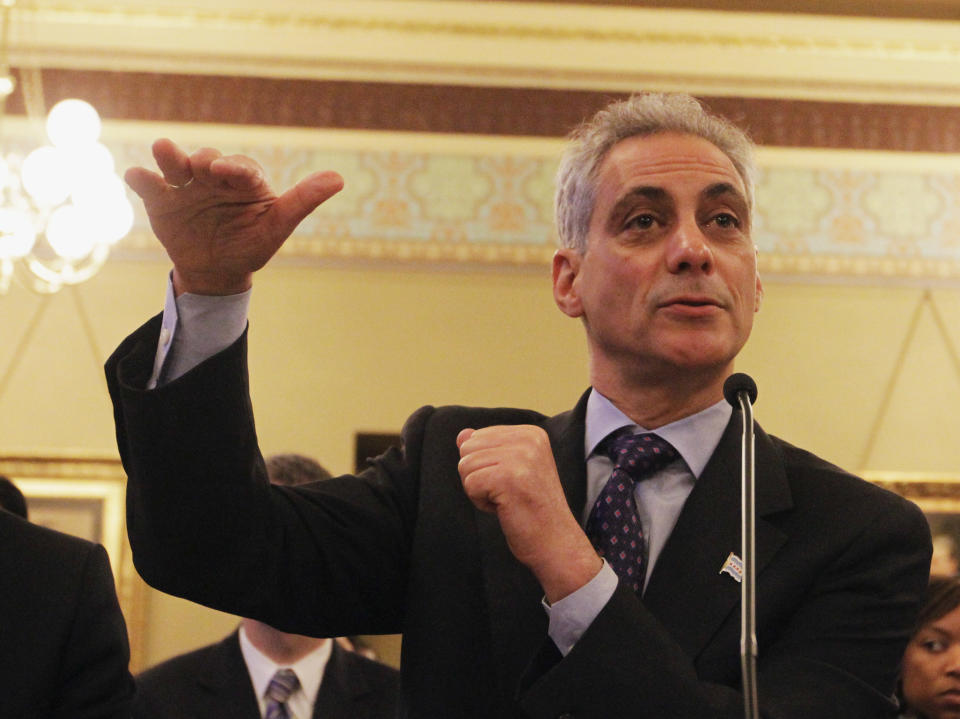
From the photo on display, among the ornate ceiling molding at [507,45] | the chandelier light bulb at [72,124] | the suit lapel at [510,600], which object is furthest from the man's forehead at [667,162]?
the ornate ceiling molding at [507,45]

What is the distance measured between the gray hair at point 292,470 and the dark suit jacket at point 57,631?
47.8 inches

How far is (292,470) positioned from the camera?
319 cm

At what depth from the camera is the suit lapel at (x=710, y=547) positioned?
1.54 metres

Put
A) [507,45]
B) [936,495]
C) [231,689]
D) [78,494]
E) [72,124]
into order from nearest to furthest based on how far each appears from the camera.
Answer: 1. [231,689]
2. [72,124]
3. [78,494]
4. [936,495]
5. [507,45]

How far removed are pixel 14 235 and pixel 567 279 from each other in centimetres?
325

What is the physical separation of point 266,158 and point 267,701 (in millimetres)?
3426

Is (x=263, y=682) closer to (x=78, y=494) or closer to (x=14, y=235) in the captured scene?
(x=14, y=235)

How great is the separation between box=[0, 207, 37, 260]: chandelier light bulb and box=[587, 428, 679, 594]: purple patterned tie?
345cm

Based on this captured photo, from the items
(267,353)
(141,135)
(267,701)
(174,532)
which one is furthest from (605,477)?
(141,135)

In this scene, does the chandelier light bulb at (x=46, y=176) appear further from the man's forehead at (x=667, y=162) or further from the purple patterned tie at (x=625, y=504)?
the purple patterned tie at (x=625, y=504)

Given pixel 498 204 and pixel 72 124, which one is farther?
pixel 498 204

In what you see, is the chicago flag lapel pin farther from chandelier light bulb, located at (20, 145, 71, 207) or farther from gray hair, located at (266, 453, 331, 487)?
chandelier light bulb, located at (20, 145, 71, 207)

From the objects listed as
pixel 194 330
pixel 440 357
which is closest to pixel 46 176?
pixel 440 357

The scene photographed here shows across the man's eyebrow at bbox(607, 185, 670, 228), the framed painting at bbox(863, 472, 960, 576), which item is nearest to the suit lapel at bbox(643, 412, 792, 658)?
the man's eyebrow at bbox(607, 185, 670, 228)
